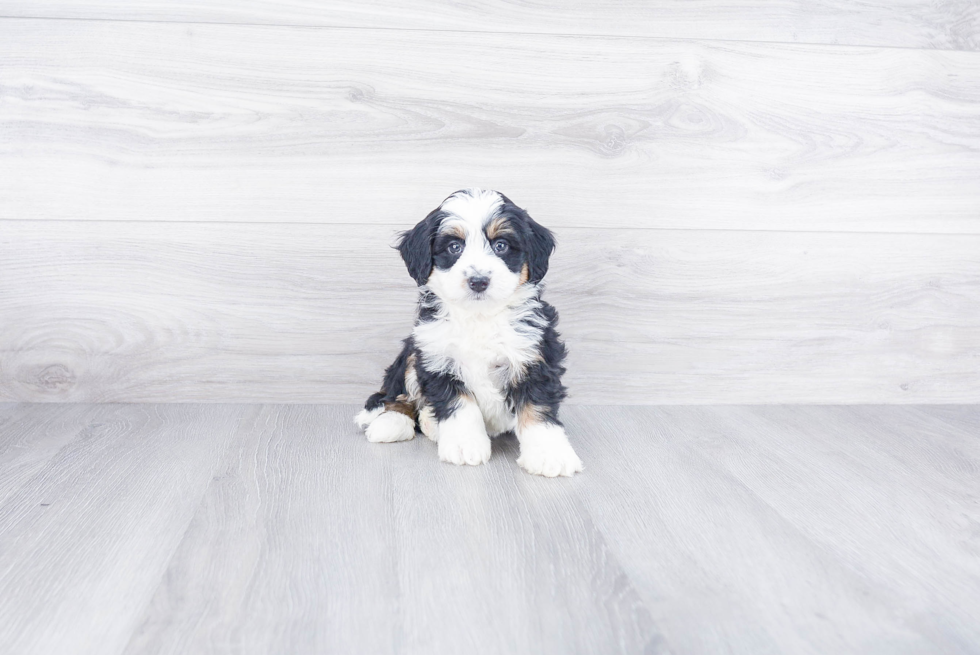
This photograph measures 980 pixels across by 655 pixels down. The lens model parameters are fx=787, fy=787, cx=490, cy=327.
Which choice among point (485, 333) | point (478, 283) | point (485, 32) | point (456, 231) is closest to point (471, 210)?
point (456, 231)

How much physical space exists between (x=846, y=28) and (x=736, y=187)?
1.66 feet

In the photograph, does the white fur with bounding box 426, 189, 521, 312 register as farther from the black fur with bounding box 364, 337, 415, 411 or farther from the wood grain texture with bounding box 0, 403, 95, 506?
the wood grain texture with bounding box 0, 403, 95, 506

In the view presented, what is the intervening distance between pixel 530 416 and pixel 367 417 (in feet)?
1.48

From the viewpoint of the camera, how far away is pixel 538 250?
1665mm

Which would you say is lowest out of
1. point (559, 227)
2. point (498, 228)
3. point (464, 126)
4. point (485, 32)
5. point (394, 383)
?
point (394, 383)

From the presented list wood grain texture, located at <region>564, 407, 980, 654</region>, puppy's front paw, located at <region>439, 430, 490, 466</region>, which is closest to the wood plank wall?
wood grain texture, located at <region>564, 407, 980, 654</region>

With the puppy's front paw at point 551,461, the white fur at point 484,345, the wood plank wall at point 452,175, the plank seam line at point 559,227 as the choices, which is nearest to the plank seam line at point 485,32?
the wood plank wall at point 452,175

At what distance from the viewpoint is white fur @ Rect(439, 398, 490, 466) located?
164cm

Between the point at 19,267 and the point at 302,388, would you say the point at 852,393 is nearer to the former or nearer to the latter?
the point at 302,388

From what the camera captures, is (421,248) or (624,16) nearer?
(421,248)

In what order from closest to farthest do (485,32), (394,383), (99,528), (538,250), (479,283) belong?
(99,528) → (479,283) → (538,250) → (394,383) → (485,32)

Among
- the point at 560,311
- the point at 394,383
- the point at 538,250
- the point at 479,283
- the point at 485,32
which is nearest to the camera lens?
the point at 479,283

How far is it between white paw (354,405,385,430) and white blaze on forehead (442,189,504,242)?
0.54 m

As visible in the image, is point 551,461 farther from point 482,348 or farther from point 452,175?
point 452,175
